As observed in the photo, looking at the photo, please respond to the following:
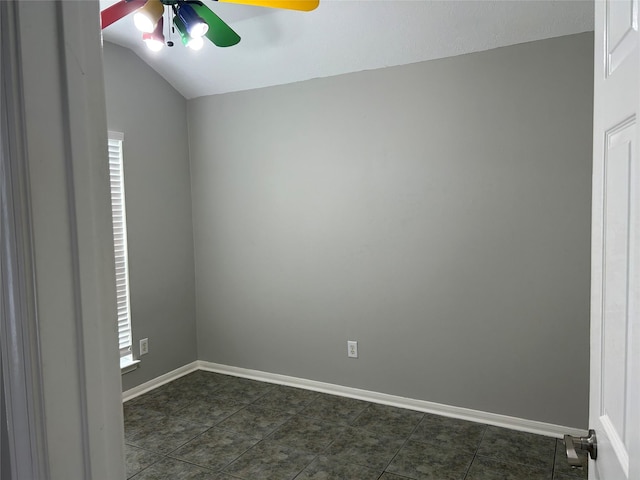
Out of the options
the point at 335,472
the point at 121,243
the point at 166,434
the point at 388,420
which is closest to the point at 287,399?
the point at 388,420

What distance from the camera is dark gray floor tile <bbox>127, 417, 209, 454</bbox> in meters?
2.88

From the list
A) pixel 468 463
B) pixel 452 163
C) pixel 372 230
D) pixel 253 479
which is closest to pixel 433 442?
pixel 468 463

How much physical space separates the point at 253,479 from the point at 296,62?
267 cm

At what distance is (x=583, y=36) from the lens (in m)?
2.71

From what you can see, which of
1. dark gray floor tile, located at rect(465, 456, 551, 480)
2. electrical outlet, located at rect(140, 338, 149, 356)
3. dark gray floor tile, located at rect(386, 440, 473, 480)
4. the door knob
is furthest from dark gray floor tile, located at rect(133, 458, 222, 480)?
the door knob

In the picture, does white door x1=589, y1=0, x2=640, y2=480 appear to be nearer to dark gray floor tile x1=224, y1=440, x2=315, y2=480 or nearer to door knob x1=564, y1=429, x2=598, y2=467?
door knob x1=564, y1=429, x2=598, y2=467

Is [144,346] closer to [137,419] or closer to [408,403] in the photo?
[137,419]

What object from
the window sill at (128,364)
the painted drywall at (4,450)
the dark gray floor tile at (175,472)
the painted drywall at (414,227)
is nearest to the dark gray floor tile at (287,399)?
the painted drywall at (414,227)

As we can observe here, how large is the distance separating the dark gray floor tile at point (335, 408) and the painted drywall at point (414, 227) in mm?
164

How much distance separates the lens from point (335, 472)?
2.57m

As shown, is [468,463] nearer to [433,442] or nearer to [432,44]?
[433,442]

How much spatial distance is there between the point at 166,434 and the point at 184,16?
245 cm

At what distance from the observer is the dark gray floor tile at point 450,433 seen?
9.31 ft

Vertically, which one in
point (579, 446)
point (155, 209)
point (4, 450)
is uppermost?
point (155, 209)
